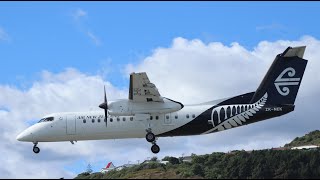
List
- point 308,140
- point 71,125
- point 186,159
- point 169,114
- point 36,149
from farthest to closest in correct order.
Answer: point 308,140, point 186,159, point 36,149, point 71,125, point 169,114

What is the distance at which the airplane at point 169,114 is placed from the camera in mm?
43281

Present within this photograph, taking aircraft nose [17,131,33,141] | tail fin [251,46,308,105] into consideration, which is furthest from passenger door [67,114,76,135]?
tail fin [251,46,308,105]

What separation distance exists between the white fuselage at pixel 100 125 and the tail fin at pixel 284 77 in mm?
4324

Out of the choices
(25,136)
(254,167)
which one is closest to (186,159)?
(254,167)

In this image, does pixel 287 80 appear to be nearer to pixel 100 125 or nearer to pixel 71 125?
pixel 100 125

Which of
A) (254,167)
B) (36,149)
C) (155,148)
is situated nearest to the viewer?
(155,148)

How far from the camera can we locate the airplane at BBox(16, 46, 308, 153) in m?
43.3

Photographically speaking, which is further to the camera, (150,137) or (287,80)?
(287,80)

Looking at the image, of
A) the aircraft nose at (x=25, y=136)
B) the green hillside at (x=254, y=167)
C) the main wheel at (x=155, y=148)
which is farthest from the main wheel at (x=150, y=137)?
the green hillside at (x=254, y=167)

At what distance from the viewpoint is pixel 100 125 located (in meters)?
44.6

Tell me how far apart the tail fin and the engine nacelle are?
5.67m

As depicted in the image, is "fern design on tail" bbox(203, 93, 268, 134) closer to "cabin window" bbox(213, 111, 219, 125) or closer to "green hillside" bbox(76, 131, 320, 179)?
"cabin window" bbox(213, 111, 219, 125)

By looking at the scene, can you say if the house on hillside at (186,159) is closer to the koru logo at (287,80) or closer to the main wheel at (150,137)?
the koru logo at (287,80)

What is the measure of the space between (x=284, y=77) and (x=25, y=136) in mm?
18542
